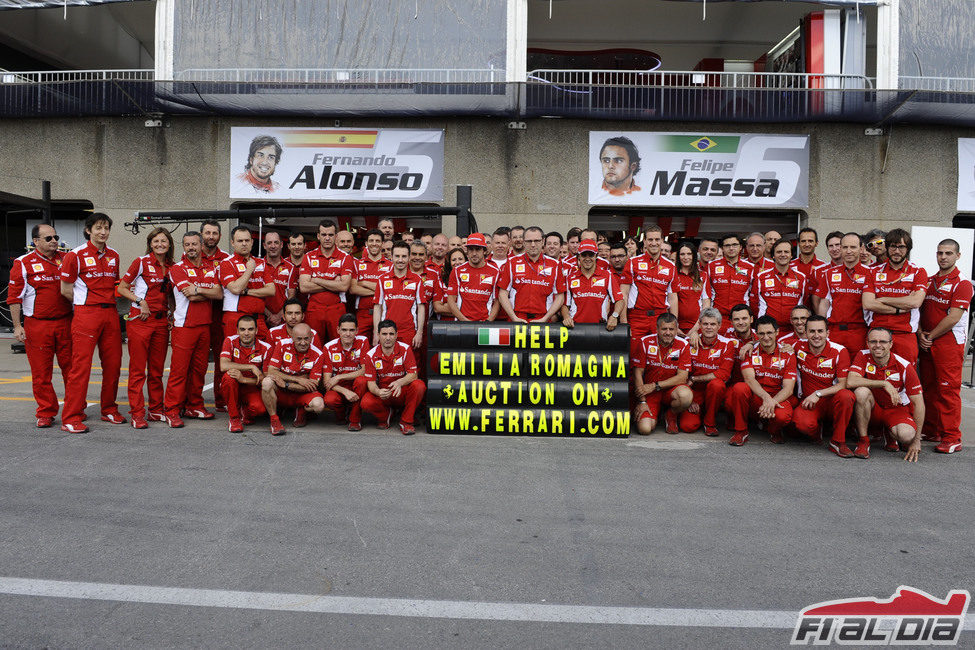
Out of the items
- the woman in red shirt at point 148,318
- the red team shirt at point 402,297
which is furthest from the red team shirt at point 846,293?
the woman in red shirt at point 148,318

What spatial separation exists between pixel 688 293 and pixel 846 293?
1620 millimetres

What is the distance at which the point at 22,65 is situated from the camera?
19.0 metres

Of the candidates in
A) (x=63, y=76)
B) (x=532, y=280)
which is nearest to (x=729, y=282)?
(x=532, y=280)

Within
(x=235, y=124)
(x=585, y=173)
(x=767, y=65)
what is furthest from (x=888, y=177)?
(x=235, y=124)

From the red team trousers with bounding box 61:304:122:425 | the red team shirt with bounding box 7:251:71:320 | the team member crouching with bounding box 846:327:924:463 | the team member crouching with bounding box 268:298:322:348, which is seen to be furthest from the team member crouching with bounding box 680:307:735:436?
the red team shirt with bounding box 7:251:71:320

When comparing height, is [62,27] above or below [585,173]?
above

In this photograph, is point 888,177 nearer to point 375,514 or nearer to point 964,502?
point 964,502

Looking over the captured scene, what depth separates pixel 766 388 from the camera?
6.87m

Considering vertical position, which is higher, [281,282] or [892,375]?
[281,282]

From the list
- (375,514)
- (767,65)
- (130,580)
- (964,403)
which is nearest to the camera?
(130,580)

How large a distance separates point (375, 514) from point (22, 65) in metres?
20.2

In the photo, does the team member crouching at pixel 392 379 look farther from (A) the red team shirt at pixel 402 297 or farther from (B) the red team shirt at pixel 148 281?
(B) the red team shirt at pixel 148 281

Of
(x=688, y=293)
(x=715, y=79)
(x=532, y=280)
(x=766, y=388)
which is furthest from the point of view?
(x=715, y=79)

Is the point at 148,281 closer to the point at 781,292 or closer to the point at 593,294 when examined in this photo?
the point at 593,294
